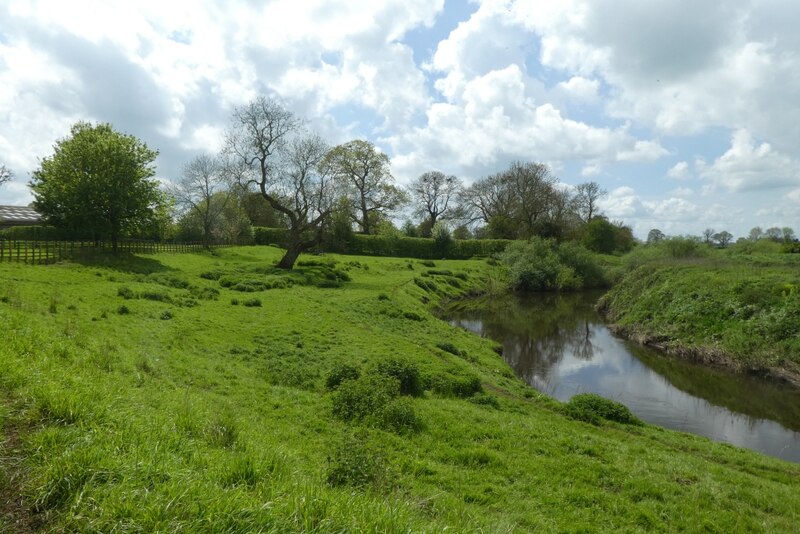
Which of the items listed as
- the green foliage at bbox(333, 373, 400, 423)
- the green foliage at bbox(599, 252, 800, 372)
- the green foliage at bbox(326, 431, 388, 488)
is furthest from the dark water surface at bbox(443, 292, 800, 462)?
the green foliage at bbox(326, 431, 388, 488)

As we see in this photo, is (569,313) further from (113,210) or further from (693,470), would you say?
(113,210)

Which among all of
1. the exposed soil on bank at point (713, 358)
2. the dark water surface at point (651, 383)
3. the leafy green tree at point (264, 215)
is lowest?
the dark water surface at point (651, 383)

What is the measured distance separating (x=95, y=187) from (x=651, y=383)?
4045 cm

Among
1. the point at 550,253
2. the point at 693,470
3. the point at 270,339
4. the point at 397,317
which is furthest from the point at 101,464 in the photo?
the point at 550,253

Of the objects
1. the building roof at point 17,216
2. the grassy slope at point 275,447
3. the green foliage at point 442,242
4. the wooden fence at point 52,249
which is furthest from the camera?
the green foliage at point 442,242

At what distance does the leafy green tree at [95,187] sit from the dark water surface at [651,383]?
2797 cm

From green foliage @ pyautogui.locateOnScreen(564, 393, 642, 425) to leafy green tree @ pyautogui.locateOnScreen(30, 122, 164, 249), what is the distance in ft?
117

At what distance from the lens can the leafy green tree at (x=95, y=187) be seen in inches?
1335

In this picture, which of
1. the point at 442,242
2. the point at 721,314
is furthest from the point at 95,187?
the point at 442,242

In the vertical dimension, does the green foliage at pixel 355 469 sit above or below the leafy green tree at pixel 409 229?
below

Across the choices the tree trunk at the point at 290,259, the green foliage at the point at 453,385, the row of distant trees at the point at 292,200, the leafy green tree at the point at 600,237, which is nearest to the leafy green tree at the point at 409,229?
the row of distant trees at the point at 292,200

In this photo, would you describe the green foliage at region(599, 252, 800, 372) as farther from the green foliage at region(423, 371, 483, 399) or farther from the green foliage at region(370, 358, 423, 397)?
the green foliage at region(370, 358, 423, 397)

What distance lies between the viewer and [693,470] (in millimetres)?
10453

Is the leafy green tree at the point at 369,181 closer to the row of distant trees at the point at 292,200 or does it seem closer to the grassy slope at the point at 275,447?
the row of distant trees at the point at 292,200
